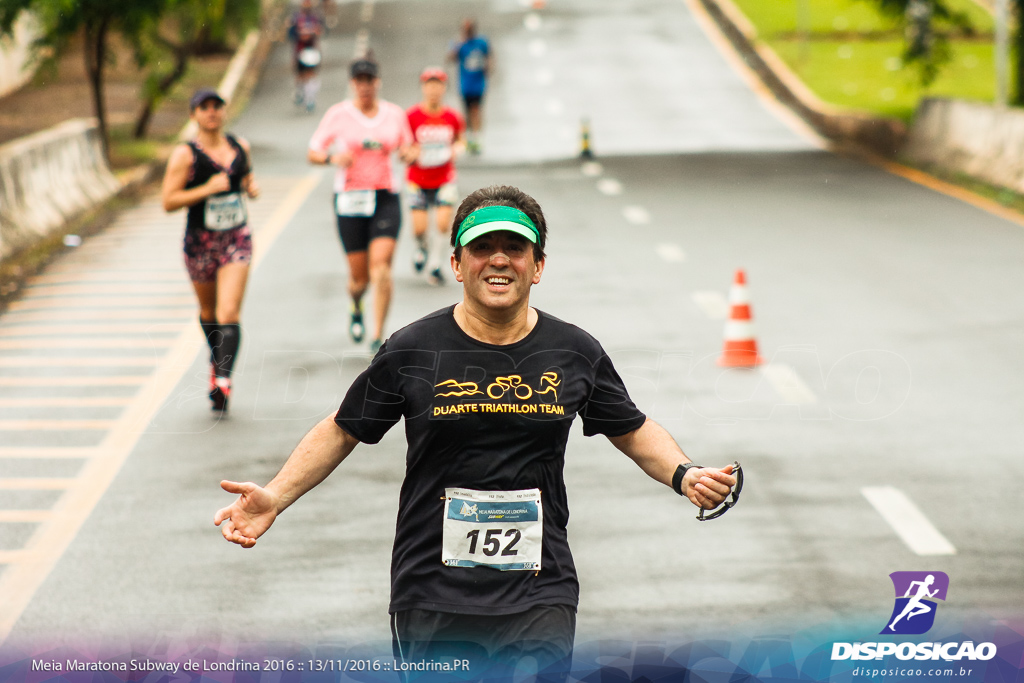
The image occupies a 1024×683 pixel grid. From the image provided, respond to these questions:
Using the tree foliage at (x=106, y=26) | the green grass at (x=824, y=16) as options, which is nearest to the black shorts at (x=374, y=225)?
the tree foliage at (x=106, y=26)

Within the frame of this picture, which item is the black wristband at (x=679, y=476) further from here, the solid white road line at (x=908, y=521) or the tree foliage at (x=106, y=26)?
the tree foliage at (x=106, y=26)

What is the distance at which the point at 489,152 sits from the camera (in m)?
28.6

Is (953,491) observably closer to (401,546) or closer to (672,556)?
(672,556)

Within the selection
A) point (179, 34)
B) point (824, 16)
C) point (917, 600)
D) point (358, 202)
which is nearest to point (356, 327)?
point (358, 202)

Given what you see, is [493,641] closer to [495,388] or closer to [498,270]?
[495,388]

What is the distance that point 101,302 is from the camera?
49.1 ft

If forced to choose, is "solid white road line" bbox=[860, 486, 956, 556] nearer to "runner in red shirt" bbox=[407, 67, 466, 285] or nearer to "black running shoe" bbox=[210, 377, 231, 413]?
"black running shoe" bbox=[210, 377, 231, 413]

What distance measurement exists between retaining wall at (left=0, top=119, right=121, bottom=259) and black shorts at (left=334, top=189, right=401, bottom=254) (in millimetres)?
6298

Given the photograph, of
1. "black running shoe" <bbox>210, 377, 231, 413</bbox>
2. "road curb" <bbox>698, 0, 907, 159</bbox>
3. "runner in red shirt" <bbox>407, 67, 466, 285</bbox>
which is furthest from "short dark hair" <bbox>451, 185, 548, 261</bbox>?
"road curb" <bbox>698, 0, 907, 159</bbox>

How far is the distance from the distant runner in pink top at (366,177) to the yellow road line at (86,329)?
246 cm

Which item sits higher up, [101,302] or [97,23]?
[101,302]

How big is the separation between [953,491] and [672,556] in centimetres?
189

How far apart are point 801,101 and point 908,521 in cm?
2946

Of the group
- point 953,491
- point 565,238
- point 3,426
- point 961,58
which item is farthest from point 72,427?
point 961,58
